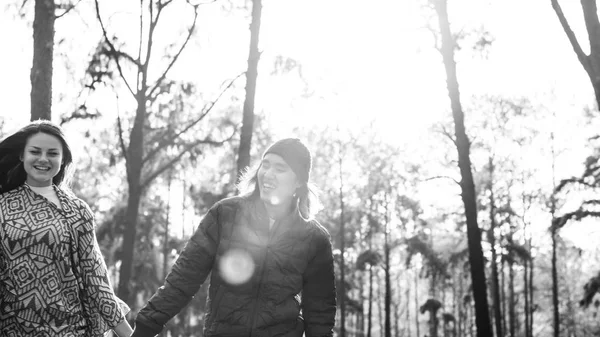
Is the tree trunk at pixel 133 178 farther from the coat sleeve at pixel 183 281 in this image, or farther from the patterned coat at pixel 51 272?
the coat sleeve at pixel 183 281

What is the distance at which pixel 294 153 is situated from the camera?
4.27 metres

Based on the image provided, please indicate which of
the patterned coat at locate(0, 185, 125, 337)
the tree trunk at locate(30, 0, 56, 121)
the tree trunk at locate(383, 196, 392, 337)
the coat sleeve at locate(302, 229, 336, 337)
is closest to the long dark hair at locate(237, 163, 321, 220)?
the coat sleeve at locate(302, 229, 336, 337)

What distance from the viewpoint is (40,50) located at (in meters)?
8.71

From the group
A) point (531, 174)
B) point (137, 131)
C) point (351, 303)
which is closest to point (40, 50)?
point (137, 131)

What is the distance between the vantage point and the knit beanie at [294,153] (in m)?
4.25

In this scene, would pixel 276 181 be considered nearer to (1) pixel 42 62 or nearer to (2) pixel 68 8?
(1) pixel 42 62

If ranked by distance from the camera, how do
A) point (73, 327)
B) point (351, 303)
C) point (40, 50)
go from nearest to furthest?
point (73, 327)
point (40, 50)
point (351, 303)

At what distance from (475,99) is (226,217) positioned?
26318 millimetres

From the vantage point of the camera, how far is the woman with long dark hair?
3605 mm

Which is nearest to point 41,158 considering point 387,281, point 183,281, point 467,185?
point 183,281

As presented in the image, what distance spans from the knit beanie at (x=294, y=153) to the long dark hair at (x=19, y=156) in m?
1.30

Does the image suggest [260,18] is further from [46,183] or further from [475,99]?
[475,99]

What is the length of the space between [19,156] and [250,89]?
8.73m

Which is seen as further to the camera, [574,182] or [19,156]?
[574,182]
